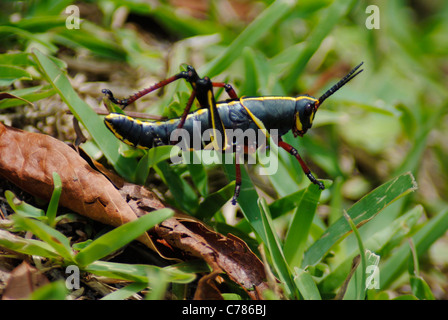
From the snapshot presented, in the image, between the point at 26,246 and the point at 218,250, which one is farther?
the point at 218,250

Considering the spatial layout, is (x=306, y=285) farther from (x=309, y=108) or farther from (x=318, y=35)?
(x=318, y=35)

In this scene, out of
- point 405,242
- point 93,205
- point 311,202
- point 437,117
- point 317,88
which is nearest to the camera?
point 93,205

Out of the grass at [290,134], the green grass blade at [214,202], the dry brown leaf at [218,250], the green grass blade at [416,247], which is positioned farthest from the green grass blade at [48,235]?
the green grass blade at [416,247]

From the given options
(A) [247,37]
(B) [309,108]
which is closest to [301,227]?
(B) [309,108]

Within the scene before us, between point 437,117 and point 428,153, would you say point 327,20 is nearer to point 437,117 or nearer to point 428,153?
point 437,117

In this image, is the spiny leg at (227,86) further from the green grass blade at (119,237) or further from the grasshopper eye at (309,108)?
the green grass blade at (119,237)
